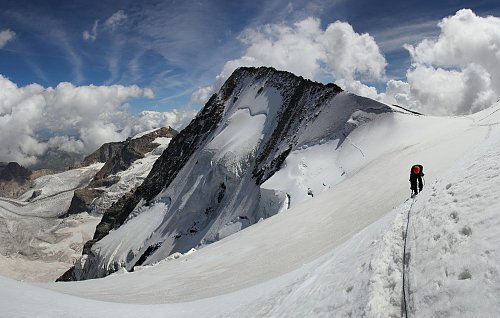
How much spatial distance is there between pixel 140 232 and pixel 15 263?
154516mm

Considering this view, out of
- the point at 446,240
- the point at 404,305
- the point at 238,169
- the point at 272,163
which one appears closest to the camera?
the point at 404,305

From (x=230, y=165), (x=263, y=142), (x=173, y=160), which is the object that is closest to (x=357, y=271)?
(x=230, y=165)

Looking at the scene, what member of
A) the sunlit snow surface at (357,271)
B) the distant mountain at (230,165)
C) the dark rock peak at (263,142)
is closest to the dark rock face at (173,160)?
the dark rock peak at (263,142)

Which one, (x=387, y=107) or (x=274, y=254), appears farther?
(x=387, y=107)

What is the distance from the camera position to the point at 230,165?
2534 inches

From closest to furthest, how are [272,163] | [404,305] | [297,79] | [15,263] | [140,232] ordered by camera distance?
[404,305] → [272,163] → [297,79] → [140,232] → [15,263]

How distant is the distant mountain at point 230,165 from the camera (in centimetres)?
5013

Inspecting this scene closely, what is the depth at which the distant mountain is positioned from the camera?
50.1 m

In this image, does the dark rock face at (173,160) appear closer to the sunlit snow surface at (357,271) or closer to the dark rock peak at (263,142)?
the dark rock peak at (263,142)

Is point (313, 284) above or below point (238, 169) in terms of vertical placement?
below

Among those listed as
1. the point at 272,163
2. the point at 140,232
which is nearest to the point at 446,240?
the point at 272,163

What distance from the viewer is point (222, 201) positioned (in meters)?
65.1

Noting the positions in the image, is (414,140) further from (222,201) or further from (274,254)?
(222,201)

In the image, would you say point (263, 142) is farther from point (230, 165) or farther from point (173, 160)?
point (173, 160)
